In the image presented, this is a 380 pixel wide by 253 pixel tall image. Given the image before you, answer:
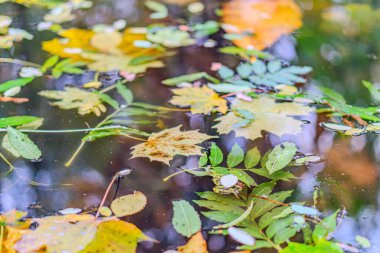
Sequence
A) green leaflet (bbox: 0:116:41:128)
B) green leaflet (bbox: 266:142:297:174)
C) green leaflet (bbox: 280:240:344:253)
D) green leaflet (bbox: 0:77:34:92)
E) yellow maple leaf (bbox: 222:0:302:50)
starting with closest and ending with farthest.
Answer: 1. green leaflet (bbox: 280:240:344:253)
2. green leaflet (bbox: 266:142:297:174)
3. green leaflet (bbox: 0:116:41:128)
4. green leaflet (bbox: 0:77:34:92)
5. yellow maple leaf (bbox: 222:0:302:50)

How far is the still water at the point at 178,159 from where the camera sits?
2.00 feet

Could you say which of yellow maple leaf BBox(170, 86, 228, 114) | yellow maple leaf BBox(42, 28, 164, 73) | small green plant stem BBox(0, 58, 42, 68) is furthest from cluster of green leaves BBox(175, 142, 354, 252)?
small green plant stem BBox(0, 58, 42, 68)

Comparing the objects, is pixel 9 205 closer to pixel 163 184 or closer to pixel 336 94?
pixel 163 184

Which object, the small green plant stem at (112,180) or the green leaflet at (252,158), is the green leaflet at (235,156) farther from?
the small green plant stem at (112,180)

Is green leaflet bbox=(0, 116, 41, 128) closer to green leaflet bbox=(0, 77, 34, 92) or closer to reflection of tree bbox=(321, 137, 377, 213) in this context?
green leaflet bbox=(0, 77, 34, 92)

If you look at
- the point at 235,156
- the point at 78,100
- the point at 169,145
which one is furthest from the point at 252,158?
the point at 78,100

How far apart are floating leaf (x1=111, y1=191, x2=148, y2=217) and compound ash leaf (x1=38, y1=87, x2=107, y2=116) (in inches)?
8.7

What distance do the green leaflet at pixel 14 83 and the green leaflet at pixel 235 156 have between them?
430 mm

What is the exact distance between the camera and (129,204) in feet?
2.03

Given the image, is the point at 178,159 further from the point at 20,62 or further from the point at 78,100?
the point at 20,62

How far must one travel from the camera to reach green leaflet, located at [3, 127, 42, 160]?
71 centimetres

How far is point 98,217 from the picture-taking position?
592mm

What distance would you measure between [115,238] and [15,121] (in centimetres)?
32

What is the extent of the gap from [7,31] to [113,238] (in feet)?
2.34
